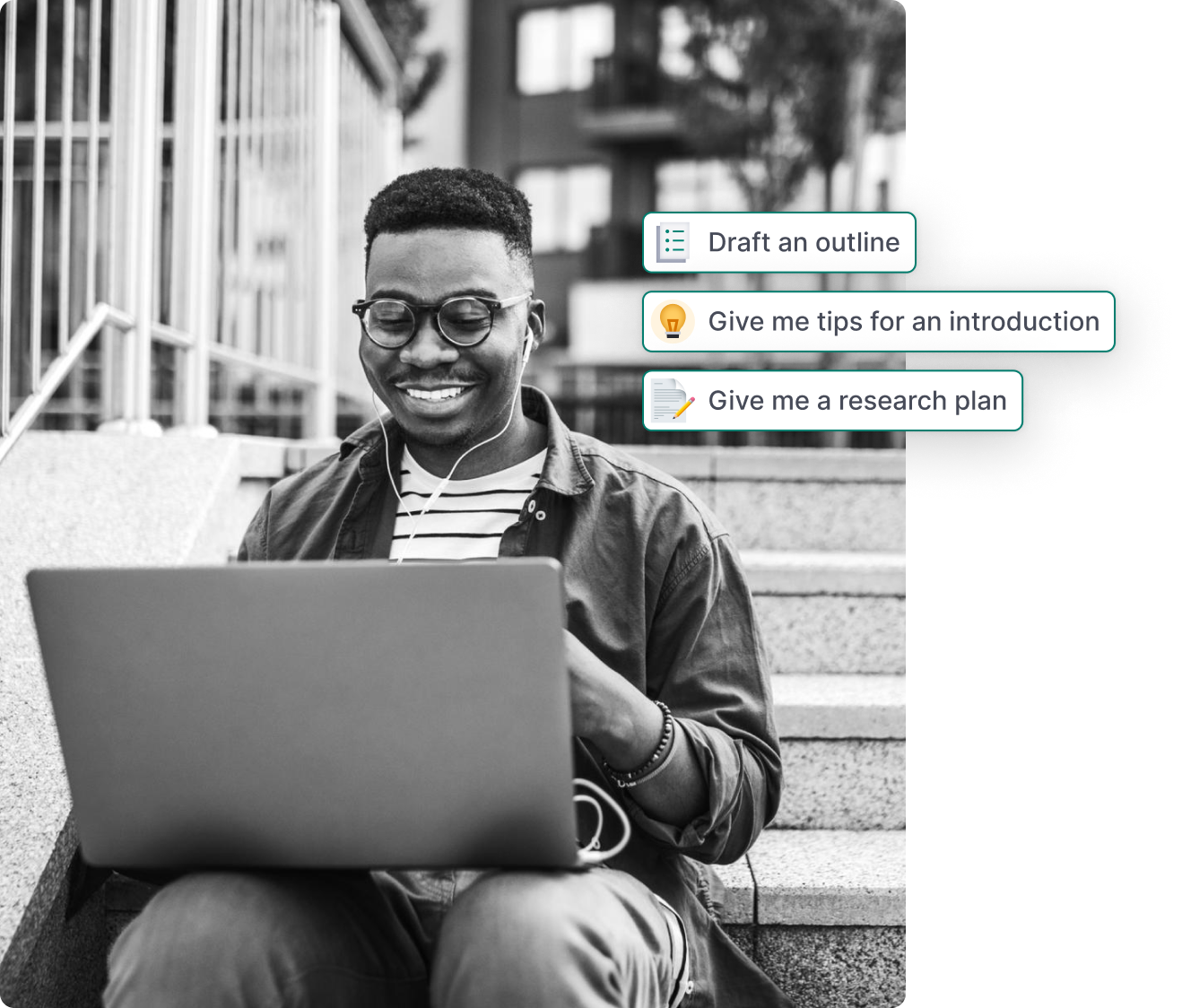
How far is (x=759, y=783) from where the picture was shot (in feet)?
4.29

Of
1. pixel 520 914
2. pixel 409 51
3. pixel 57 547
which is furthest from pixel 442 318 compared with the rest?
pixel 409 51

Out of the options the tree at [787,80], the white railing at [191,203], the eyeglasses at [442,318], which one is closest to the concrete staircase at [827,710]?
Result: the eyeglasses at [442,318]

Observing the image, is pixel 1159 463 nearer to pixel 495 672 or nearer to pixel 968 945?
pixel 968 945

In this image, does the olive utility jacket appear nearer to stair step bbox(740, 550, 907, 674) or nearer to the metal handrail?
the metal handrail

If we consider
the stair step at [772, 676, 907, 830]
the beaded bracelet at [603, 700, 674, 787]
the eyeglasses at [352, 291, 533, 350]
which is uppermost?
the eyeglasses at [352, 291, 533, 350]

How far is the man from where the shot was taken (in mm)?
1084

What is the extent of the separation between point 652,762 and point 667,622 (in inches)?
8.3

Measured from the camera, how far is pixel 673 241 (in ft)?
5.81

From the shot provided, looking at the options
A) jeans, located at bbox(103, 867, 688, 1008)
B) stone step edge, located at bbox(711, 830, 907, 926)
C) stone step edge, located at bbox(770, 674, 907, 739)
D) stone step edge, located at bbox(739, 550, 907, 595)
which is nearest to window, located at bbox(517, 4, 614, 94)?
stone step edge, located at bbox(739, 550, 907, 595)

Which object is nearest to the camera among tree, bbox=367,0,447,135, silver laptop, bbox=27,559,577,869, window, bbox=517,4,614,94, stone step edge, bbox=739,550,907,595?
silver laptop, bbox=27,559,577,869

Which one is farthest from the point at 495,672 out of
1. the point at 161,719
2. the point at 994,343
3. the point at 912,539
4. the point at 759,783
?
the point at 994,343

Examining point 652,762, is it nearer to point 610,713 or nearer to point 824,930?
point 610,713

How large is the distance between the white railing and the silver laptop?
99 centimetres

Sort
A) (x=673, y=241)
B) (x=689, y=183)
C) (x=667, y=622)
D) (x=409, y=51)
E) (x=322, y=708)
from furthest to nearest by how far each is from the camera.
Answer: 1. (x=689, y=183)
2. (x=409, y=51)
3. (x=673, y=241)
4. (x=667, y=622)
5. (x=322, y=708)
